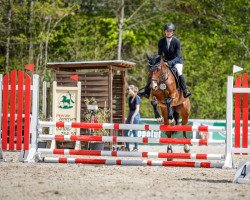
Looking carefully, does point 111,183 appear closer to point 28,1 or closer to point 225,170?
point 225,170

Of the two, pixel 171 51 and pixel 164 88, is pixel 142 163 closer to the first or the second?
pixel 164 88

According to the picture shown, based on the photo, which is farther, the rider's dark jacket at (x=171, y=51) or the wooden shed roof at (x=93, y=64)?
the wooden shed roof at (x=93, y=64)

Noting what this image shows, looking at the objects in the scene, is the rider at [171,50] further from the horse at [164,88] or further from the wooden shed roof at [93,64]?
the wooden shed roof at [93,64]

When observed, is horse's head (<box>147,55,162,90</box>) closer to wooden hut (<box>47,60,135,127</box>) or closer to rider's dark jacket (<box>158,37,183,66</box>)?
rider's dark jacket (<box>158,37,183,66</box>)

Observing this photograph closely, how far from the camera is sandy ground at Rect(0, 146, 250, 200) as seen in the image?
28.3 ft

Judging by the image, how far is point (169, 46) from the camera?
44.8ft

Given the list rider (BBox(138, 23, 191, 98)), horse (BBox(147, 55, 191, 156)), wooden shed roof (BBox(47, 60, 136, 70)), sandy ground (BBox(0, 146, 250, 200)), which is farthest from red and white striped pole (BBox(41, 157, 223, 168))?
wooden shed roof (BBox(47, 60, 136, 70))

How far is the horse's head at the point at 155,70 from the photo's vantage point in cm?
1303

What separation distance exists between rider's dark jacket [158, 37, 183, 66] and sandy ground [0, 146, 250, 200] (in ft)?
6.70

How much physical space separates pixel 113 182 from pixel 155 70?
11.7 ft

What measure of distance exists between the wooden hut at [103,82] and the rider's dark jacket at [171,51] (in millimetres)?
5599

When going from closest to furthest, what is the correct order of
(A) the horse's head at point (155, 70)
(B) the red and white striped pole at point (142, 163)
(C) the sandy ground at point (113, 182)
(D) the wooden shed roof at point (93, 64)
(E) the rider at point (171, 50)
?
(C) the sandy ground at point (113, 182) → (B) the red and white striped pole at point (142, 163) → (A) the horse's head at point (155, 70) → (E) the rider at point (171, 50) → (D) the wooden shed roof at point (93, 64)

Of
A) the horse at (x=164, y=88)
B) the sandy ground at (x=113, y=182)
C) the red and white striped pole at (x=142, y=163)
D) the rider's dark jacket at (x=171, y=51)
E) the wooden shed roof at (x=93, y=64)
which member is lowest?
the sandy ground at (x=113, y=182)

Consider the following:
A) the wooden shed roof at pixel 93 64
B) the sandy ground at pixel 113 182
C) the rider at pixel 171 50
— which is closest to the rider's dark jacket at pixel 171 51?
the rider at pixel 171 50
